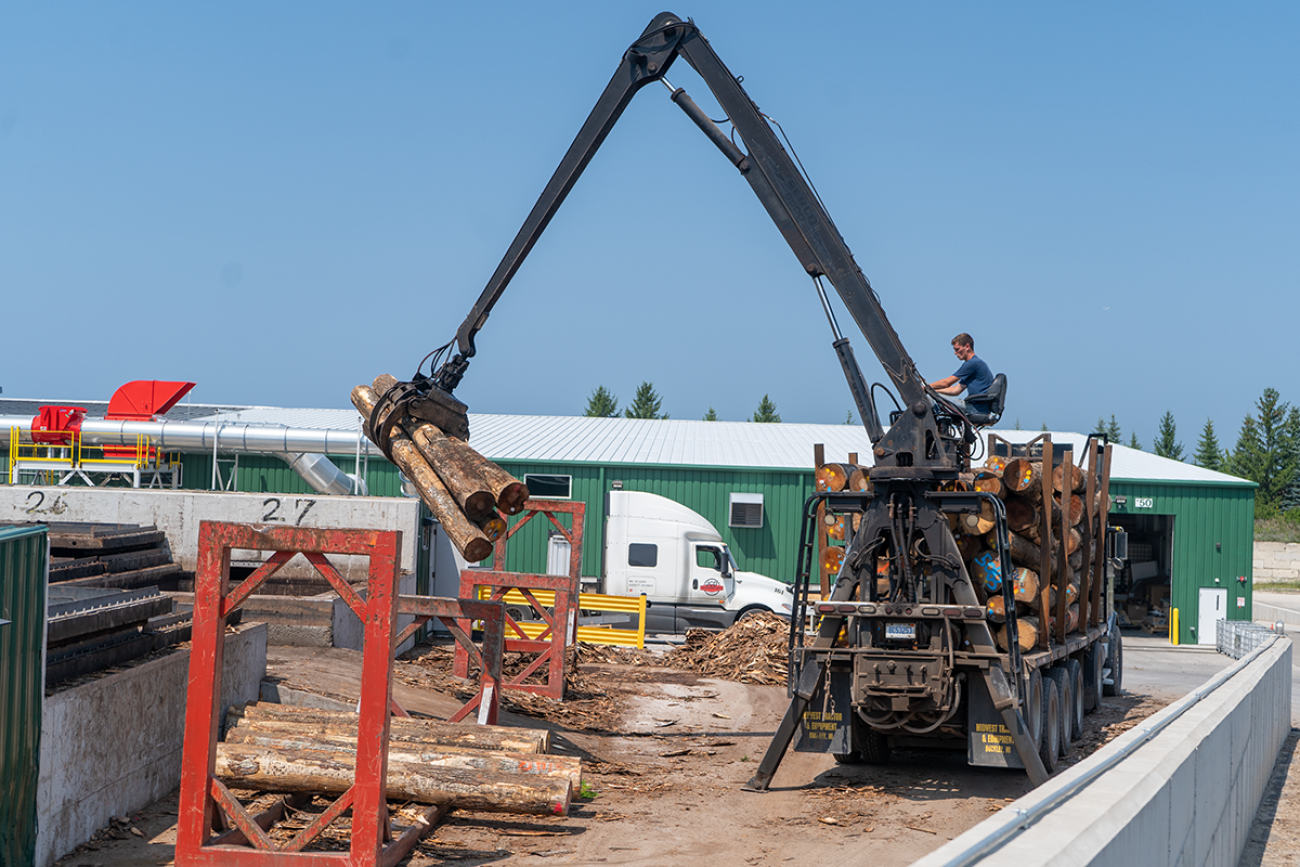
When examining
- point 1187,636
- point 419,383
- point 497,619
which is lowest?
point 1187,636

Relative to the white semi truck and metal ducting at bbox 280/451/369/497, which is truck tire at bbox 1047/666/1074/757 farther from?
metal ducting at bbox 280/451/369/497

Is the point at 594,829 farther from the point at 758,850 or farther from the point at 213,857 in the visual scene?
the point at 213,857

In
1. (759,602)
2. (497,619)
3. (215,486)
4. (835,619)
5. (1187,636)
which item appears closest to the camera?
(835,619)

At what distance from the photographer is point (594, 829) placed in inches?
373

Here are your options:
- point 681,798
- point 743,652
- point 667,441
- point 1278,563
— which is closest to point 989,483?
point 681,798

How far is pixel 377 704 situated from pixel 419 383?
4189mm

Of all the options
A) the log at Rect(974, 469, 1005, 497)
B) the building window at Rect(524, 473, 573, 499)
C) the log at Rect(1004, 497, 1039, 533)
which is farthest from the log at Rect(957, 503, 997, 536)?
the building window at Rect(524, 473, 573, 499)

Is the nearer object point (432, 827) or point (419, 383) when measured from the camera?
point (432, 827)

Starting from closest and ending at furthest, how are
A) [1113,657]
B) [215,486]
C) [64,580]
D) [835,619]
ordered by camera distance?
[835,619] < [64,580] < [1113,657] < [215,486]

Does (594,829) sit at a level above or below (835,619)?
below

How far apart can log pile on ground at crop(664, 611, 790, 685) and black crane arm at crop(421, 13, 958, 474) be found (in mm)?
8823

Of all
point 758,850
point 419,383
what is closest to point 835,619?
point 758,850

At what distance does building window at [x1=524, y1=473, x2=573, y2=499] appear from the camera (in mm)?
28969

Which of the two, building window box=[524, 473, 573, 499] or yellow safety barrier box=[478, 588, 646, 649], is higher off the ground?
building window box=[524, 473, 573, 499]
